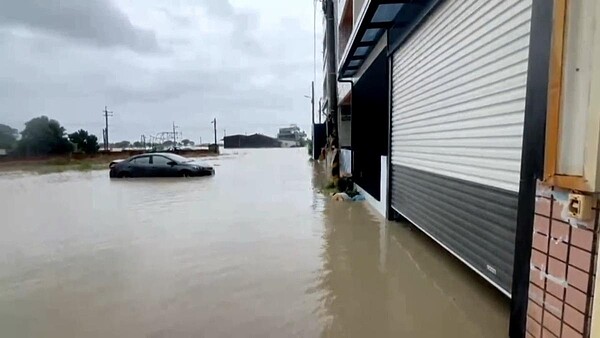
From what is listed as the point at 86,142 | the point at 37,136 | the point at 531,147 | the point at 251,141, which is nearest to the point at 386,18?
the point at 531,147

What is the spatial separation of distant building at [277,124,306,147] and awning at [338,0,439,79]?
217 ft

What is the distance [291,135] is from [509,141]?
7873cm

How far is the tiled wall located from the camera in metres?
1.63

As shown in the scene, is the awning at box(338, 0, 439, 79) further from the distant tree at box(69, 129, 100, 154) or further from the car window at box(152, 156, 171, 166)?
the distant tree at box(69, 129, 100, 154)

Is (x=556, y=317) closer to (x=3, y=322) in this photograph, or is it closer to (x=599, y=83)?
(x=599, y=83)

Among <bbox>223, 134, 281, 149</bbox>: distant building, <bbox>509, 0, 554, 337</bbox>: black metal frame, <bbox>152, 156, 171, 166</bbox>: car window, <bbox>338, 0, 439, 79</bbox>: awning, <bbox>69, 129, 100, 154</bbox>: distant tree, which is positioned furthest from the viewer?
<bbox>223, 134, 281, 149</bbox>: distant building

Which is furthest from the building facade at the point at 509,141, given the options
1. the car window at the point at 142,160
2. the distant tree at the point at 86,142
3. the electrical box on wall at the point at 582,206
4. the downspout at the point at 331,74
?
the distant tree at the point at 86,142

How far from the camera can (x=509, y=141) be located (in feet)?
8.42

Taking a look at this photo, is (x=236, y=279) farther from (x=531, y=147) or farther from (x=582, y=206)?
(x=582, y=206)

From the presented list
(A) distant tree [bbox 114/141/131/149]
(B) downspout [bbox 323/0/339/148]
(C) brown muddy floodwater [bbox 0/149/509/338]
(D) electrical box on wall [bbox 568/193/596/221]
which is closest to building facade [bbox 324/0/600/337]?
(D) electrical box on wall [bbox 568/193/596/221]

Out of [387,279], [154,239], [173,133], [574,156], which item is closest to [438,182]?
[387,279]

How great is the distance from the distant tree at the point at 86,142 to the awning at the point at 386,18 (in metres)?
22.8

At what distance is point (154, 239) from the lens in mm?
5324

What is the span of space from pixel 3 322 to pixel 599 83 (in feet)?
13.9
